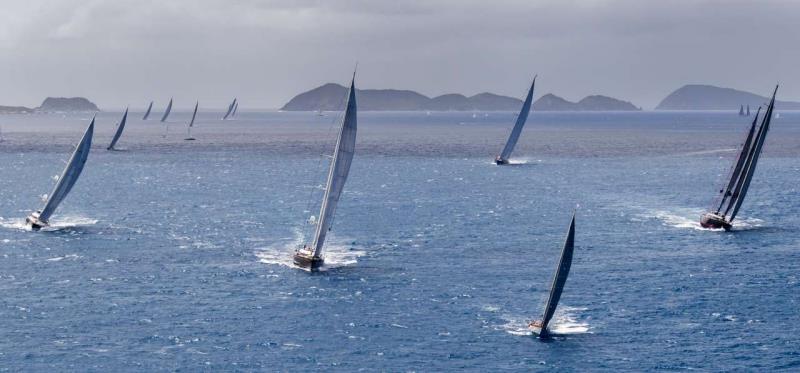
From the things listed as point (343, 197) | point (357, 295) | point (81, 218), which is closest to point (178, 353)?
point (357, 295)

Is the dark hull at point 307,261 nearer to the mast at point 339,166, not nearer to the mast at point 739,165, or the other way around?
the mast at point 339,166

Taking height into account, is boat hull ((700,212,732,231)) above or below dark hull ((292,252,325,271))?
above

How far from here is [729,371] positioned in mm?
61656

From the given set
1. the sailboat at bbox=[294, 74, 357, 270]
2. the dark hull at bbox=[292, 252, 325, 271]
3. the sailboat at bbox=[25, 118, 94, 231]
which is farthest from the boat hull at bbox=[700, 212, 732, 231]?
the sailboat at bbox=[25, 118, 94, 231]

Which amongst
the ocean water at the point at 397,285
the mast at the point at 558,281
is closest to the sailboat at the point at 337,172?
the ocean water at the point at 397,285

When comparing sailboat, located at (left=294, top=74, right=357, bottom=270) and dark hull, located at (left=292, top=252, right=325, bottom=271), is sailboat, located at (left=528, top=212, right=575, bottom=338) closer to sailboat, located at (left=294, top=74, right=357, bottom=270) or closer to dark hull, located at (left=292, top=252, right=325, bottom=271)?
dark hull, located at (left=292, top=252, right=325, bottom=271)

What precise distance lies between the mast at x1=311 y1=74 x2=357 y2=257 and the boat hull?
154ft

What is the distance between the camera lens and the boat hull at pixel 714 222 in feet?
369

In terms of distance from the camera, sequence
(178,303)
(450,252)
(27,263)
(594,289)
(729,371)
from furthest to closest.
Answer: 1. (450,252)
2. (27,263)
3. (594,289)
4. (178,303)
5. (729,371)

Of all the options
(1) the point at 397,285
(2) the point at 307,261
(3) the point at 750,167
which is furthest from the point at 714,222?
(2) the point at 307,261

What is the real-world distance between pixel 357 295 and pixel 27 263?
113 ft

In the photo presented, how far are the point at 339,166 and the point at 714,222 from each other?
48.5 meters

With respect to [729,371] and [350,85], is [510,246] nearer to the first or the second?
[350,85]

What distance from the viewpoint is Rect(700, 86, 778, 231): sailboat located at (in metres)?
114
